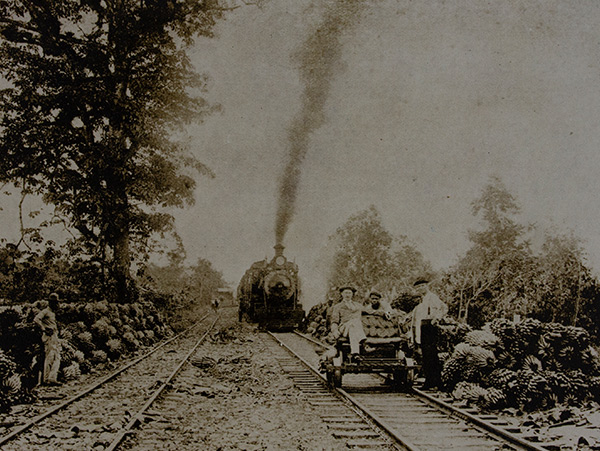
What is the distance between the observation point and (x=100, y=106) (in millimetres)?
15734

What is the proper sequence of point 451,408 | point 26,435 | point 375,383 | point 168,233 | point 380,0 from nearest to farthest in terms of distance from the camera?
point 26,435 < point 451,408 < point 375,383 < point 380,0 < point 168,233

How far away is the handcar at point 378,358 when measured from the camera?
8.45 meters

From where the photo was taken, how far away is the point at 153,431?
20.2ft

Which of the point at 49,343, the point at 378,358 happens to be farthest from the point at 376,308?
the point at 49,343

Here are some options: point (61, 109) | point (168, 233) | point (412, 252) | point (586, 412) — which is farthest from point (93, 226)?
point (412, 252)

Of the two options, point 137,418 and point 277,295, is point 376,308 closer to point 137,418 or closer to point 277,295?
point 137,418

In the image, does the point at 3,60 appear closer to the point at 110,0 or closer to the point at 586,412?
the point at 110,0

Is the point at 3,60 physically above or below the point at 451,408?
above

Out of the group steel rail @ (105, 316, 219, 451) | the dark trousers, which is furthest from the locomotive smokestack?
the dark trousers

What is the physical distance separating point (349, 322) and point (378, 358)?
2.61 ft

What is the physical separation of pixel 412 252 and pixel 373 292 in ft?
60.2

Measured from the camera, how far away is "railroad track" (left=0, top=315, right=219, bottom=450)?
567 centimetres

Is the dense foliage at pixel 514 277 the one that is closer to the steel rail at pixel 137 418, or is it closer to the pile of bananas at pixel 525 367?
the pile of bananas at pixel 525 367

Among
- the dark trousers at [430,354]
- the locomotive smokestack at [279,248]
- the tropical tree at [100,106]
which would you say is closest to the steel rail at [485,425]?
the dark trousers at [430,354]
